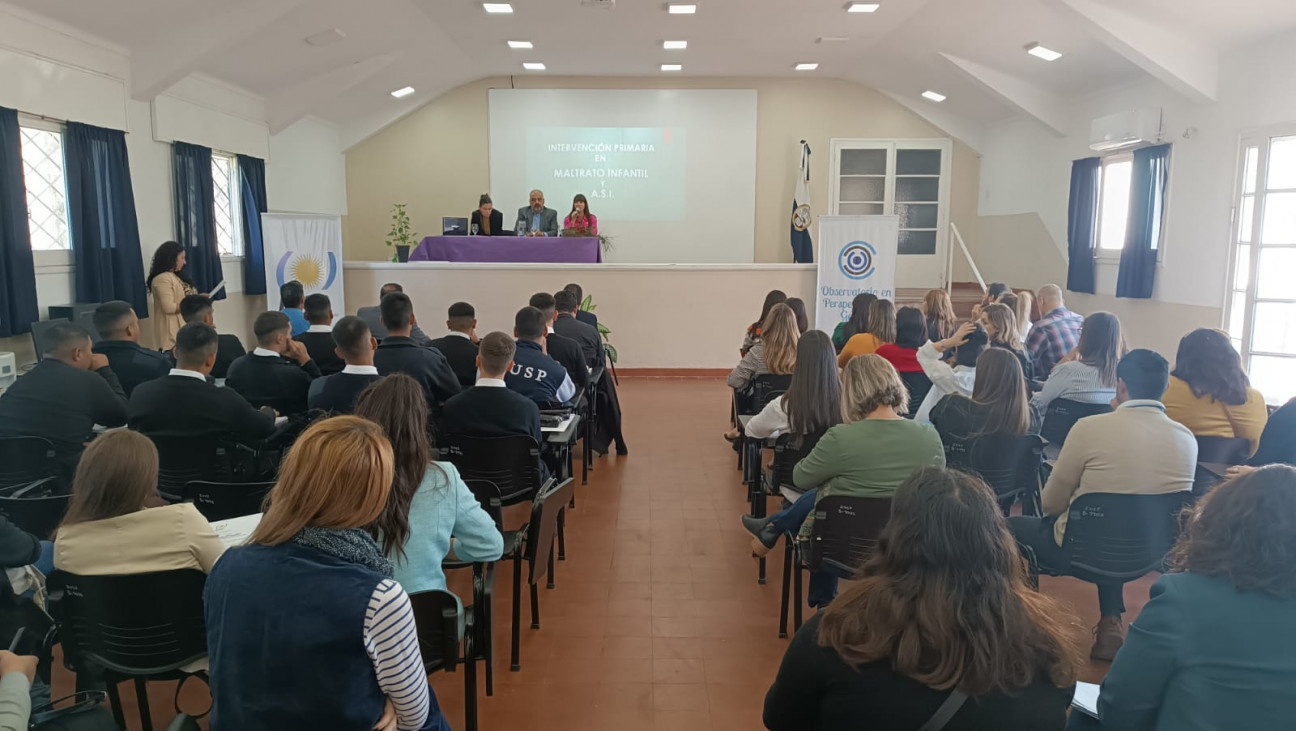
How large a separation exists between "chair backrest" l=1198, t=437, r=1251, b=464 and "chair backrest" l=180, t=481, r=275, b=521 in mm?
3762

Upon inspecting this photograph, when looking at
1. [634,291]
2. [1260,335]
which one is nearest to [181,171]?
[634,291]

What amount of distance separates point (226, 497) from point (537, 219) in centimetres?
755

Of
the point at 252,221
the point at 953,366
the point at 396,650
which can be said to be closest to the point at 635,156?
the point at 252,221

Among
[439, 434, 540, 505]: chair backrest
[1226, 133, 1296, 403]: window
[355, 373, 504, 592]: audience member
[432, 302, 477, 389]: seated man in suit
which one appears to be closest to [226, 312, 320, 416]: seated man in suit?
[432, 302, 477, 389]: seated man in suit

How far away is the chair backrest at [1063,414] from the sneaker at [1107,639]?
1.05 m

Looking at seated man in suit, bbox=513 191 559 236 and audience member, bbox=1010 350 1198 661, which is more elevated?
seated man in suit, bbox=513 191 559 236

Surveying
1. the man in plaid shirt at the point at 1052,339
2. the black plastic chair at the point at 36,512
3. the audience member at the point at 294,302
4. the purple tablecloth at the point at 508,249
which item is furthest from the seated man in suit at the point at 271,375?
the purple tablecloth at the point at 508,249

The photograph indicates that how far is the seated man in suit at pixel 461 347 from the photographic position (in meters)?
5.18

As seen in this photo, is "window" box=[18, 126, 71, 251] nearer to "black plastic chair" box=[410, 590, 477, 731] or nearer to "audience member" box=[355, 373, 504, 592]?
"audience member" box=[355, 373, 504, 592]

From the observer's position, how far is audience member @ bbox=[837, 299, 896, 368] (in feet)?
17.1

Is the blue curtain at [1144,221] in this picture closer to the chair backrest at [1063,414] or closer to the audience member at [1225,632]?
→ the chair backrest at [1063,414]

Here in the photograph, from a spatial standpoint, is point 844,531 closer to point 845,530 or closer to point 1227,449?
point 845,530

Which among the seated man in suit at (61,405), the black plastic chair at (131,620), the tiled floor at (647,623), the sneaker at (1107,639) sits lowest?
the tiled floor at (647,623)

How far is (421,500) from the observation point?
7.79 ft
